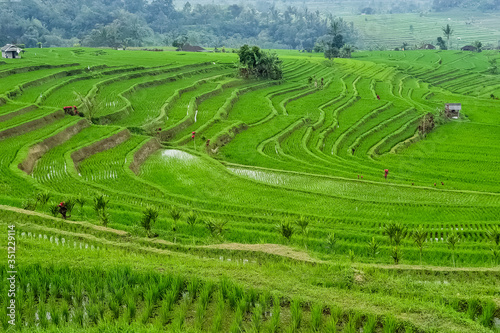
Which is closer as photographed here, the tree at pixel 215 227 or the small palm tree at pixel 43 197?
the tree at pixel 215 227

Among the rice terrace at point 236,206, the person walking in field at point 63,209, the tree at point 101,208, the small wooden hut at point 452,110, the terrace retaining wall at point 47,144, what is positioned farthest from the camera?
the small wooden hut at point 452,110

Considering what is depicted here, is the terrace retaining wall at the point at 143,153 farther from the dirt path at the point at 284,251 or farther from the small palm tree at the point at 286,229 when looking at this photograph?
the small palm tree at the point at 286,229

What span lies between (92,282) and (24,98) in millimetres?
22957

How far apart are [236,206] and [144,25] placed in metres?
93.6

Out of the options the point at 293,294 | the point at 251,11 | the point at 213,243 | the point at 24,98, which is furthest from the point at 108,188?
the point at 251,11

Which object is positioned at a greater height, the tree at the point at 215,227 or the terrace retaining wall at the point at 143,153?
the tree at the point at 215,227

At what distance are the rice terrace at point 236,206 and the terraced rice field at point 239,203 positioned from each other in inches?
2.0

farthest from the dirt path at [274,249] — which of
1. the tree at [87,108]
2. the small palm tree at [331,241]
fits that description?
the tree at [87,108]

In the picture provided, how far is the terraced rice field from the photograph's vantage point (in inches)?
270

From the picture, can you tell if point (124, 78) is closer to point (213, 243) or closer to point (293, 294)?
point (213, 243)

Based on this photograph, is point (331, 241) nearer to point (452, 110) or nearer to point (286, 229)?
point (286, 229)

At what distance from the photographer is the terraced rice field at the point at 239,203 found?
22.5 feet

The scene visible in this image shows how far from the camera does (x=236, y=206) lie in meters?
14.2

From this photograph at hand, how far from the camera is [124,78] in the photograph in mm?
36719
